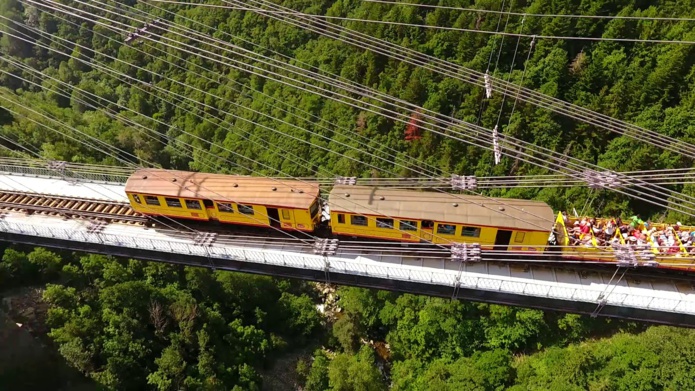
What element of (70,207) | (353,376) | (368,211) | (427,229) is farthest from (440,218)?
(70,207)

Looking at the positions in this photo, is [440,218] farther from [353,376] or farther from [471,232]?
[353,376]

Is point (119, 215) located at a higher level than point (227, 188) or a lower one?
lower

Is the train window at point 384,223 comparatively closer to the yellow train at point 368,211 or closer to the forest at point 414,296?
the yellow train at point 368,211

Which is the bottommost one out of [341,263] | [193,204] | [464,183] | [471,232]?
[341,263]

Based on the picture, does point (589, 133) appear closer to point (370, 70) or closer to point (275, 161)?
point (370, 70)

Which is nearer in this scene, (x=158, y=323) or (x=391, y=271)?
(x=391, y=271)

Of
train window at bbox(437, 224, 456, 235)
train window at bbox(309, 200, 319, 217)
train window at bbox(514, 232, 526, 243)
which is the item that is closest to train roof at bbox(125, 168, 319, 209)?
train window at bbox(309, 200, 319, 217)

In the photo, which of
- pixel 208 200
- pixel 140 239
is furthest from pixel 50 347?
pixel 208 200
